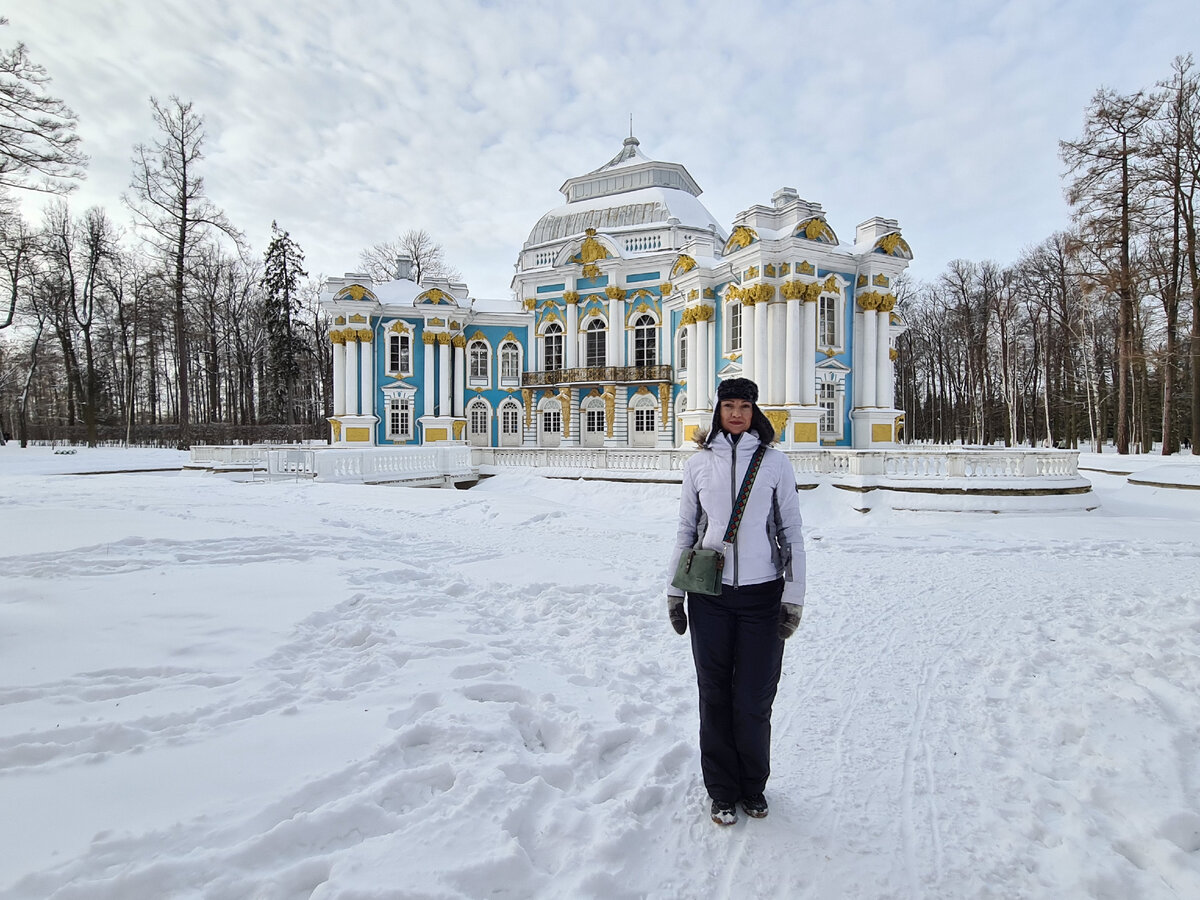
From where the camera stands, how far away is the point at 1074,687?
12.5 ft

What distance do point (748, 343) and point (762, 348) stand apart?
67 cm

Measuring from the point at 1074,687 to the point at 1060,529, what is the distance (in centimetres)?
874

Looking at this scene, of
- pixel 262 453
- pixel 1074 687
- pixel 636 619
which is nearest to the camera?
pixel 1074 687

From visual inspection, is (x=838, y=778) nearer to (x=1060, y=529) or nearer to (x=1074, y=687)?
(x=1074, y=687)

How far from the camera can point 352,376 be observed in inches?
1094

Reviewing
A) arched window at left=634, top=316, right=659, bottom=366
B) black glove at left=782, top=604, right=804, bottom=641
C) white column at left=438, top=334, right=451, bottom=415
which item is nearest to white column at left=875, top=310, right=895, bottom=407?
arched window at left=634, top=316, right=659, bottom=366

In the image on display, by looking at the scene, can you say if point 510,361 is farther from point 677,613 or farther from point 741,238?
point 677,613

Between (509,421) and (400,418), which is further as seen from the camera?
(509,421)

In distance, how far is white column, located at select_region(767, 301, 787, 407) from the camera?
66.2ft

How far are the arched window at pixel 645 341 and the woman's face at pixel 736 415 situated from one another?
84.6 ft

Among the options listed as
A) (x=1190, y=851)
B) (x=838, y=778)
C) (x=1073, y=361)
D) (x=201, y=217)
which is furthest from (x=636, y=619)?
(x=1073, y=361)

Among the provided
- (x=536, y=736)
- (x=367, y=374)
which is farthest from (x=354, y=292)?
(x=536, y=736)

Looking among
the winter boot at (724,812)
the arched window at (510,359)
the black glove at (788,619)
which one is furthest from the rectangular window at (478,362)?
the winter boot at (724,812)

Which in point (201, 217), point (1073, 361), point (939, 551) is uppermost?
point (201, 217)
